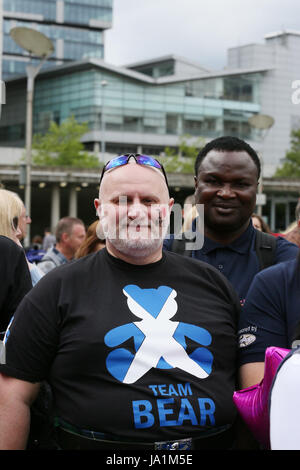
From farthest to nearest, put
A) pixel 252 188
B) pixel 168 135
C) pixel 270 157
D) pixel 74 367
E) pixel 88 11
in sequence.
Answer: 1. pixel 88 11
2. pixel 270 157
3. pixel 168 135
4. pixel 252 188
5. pixel 74 367

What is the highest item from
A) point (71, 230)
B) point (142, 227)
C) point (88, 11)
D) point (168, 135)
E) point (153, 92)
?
point (88, 11)

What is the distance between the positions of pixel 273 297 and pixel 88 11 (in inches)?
3744

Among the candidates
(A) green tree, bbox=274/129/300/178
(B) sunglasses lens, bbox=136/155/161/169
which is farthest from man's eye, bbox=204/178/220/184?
(A) green tree, bbox=274/129/300/178

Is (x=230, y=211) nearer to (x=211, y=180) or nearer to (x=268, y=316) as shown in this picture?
(x=211, y=180)

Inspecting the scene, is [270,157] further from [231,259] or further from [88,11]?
[231,259]

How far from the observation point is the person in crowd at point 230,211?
116 inches

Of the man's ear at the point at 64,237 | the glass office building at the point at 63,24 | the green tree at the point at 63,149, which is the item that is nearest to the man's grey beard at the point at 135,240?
the man's ear at the point at 64,237

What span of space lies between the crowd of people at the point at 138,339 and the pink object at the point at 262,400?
28 cm

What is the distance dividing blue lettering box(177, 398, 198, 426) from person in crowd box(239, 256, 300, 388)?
0.27m

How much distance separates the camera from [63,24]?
91562mm

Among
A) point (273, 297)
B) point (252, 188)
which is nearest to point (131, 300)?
point (273, 297)

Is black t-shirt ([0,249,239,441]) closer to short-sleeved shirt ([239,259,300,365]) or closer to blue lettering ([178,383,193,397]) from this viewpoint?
blue lettering ([178,383,193,397])

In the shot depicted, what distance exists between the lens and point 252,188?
2.99 metres

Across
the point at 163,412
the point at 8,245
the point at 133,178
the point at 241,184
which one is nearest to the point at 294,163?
the point at 241,184
